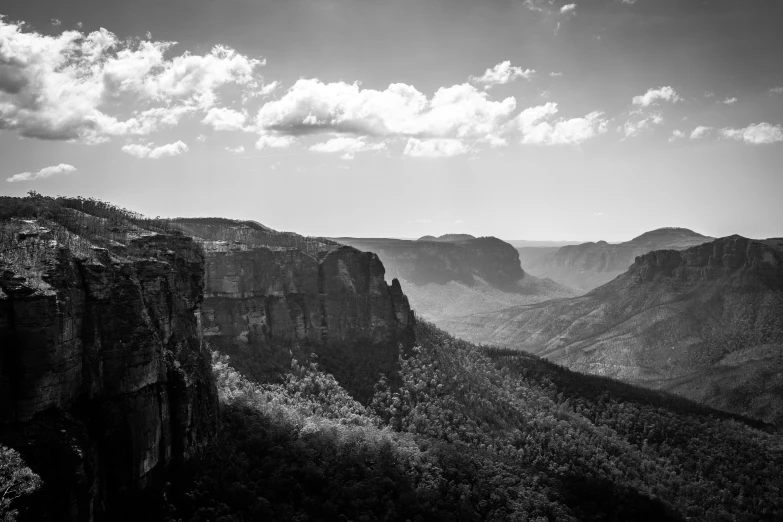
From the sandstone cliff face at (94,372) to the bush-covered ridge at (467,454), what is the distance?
677 centimetres

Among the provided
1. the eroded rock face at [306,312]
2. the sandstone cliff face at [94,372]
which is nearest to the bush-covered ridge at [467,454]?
the eroded rock face at [306,312]

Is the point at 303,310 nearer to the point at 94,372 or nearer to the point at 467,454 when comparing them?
the point at 467,454

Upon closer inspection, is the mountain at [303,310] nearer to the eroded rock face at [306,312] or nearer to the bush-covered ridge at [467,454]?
the eroded rock face at [306,312]

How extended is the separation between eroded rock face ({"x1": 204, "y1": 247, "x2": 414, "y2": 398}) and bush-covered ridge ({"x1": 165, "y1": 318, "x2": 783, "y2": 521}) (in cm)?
556

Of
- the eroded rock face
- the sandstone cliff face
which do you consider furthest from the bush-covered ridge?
the sandstone cliff face

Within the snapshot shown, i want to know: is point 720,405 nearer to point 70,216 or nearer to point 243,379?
point 243,379

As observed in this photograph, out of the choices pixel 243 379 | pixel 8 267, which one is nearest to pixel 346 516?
pixel 243 379

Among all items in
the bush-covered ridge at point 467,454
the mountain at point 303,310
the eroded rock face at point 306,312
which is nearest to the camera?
the bush-covered ridge at point 467,454

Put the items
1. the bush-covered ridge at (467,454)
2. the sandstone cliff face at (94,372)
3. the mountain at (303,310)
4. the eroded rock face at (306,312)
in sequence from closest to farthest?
the sandstone cliff face at (94,372) → the bush-covered ridge at (467,454) → the mountain at (303,310) → the eroded rock face at (306,312)

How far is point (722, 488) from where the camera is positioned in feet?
310

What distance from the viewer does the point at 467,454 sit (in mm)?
85625

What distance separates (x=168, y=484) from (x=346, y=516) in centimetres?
2008

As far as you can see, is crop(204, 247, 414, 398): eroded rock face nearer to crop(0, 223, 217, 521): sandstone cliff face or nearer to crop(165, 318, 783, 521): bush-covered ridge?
crop(165, 318, 783, 521): bush-covered ridge

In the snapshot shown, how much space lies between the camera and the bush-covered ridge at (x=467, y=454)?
67312 mm
